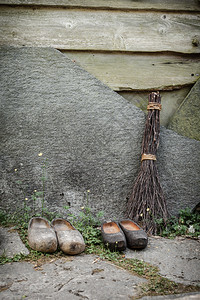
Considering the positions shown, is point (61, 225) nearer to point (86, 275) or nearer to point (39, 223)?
point (39, 223)

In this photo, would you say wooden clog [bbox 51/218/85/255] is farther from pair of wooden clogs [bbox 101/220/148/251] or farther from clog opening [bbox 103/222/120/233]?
clog opening [bbox 103/222/120/233]

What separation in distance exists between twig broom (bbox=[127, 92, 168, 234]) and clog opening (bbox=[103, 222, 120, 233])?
0.92 ft

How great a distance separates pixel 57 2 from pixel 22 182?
2.18 metres

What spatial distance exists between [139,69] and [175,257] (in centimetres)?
224

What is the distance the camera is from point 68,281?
5.55 ft

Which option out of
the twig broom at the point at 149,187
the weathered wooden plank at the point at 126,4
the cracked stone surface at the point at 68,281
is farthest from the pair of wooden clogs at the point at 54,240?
the weathered wooden plank at the point at 126,4

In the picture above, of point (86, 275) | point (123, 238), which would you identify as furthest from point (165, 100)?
point (86, 275)

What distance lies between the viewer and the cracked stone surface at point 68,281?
60.1 inches

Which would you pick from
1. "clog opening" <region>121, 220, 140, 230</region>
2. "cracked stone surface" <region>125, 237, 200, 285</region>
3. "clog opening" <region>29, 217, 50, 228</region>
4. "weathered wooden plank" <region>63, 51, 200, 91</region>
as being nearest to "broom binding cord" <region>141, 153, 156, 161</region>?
"clog opening" <region>121, 220, 140, 230</region>

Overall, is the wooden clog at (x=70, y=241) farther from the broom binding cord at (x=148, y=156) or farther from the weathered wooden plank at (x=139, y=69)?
the weathered wooden plank at (x=139, y=69)

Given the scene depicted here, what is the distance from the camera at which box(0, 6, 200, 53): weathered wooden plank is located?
323 centimetres

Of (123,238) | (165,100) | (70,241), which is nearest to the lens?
(70,241)

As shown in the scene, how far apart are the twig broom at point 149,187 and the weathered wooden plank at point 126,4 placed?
127 cm

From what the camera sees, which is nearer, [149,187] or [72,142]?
[149,187]
